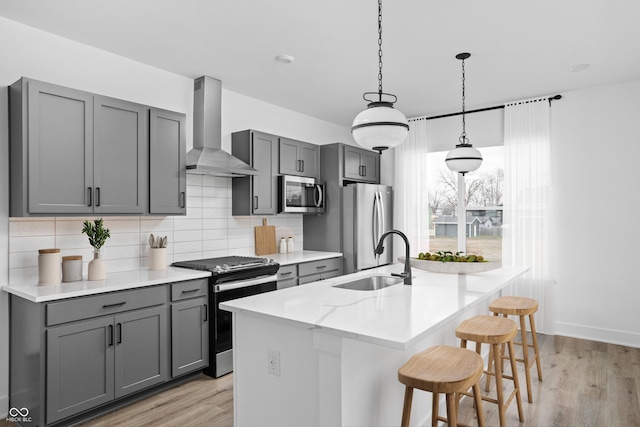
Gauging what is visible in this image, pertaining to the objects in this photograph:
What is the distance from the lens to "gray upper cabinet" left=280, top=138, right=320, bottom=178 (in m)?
4.68

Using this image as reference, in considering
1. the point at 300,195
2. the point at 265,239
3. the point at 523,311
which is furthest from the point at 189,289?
the point at 523,311

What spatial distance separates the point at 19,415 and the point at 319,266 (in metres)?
2.91

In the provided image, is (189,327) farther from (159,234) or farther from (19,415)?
(19,415)

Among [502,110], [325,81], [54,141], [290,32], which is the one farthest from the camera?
[502,110]

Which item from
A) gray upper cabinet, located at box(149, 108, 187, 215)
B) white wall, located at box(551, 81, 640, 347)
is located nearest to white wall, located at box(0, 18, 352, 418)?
gray upper cabinet, located at box(149, 108, 187, 215)

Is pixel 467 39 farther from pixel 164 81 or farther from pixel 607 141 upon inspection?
pixel 164 81

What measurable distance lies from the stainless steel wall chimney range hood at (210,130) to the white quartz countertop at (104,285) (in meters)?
1.01

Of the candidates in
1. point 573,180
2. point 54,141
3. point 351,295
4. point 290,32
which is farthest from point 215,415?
point 573,180

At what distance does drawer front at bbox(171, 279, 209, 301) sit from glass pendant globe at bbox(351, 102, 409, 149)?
1.89 m

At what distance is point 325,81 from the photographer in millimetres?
4176

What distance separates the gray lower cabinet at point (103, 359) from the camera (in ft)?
8.33

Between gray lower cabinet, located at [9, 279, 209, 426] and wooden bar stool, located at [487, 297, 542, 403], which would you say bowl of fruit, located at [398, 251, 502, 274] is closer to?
wooden bar stool, located at [487, 297, 542, 403]

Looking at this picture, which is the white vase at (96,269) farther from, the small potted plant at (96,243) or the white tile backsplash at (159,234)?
the white tile backsplash at (159,234)

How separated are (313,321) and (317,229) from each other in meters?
3.49
